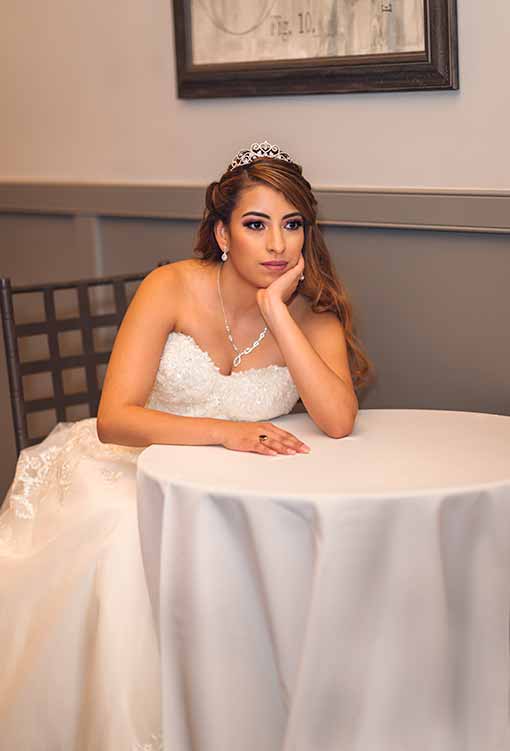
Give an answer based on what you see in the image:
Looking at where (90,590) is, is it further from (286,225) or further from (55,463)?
(286,225)

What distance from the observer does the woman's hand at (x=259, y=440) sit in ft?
8.46

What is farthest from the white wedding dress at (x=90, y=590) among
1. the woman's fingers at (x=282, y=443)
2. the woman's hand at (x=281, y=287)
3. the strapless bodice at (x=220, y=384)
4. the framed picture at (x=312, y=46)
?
the framed picture at (x=312, y=46)

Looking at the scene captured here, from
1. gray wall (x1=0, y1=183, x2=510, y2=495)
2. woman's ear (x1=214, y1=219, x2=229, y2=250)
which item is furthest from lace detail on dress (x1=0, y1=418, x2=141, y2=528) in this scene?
gray wall (x1=0, y1=183, x2=510, y2=495)

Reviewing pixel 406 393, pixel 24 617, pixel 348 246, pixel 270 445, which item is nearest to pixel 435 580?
pixel 270 445

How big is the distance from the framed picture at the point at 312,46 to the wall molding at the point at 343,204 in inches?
12.4

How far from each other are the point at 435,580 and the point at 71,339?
9.46ft

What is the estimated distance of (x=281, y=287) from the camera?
9.34 feet

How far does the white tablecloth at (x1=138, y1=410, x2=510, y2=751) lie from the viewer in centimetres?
224

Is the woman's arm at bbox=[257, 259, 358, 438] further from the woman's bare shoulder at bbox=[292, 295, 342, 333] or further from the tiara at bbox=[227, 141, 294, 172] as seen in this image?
the tiara at bbox=[227, 141, 294, 172]

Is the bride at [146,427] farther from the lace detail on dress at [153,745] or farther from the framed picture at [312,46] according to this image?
the framed picture at [312,46]

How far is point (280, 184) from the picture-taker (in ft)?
9.44

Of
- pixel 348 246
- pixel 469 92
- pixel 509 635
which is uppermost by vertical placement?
pixel 469 92

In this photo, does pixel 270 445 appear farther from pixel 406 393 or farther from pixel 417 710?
pixel 406 393

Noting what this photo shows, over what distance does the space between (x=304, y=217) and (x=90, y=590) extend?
1.09 meters
